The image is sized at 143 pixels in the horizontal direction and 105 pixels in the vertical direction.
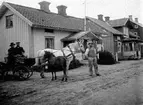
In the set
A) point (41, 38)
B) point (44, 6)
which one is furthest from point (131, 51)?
point (41, 38)

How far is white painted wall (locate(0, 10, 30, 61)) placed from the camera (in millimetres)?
14836

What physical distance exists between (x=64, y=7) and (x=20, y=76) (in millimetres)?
16279

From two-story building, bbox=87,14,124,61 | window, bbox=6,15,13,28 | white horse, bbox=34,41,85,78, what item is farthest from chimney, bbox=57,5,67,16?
white horse, bbox=34,41,85,78

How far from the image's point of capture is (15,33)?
1577cm

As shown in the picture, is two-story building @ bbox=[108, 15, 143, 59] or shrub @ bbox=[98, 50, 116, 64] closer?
shrub @ bbox=[98, 50, 116, 64]

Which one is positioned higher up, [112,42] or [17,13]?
[17,13]

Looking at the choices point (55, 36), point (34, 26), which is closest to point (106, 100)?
point (34, 26)

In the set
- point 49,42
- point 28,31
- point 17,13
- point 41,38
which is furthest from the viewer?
point 49,42

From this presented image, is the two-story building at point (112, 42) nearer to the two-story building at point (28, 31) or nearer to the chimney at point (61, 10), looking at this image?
the chimney at point (61, 10)

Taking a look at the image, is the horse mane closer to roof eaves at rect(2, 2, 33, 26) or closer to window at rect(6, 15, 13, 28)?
roof eaves at rect(2, 2, 33, 26)

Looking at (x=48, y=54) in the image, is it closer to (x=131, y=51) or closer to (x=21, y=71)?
(x=21, y=71)

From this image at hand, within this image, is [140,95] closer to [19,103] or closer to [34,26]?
[19,103]

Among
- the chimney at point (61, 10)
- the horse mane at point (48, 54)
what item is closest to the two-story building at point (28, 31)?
the horse mane at point (48, 54)

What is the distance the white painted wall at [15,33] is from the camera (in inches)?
584
